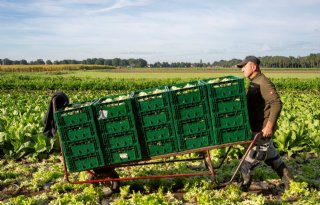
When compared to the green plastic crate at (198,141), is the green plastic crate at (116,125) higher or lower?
higher

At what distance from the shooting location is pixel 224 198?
5.81 m

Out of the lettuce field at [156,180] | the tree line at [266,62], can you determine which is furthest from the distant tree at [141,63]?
the lettuce field at [156,180]

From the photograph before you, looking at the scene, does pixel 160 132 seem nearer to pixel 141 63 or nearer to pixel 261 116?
pixel 261 116

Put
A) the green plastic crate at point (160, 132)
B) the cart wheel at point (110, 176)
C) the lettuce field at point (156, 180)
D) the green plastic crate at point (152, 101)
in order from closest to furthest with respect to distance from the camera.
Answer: the green plastic crate at point (152, 101)
the green plastic crate at point (160, 132)
the lettuce field at point (156, 180)
the cart wheel at point (110, 176)

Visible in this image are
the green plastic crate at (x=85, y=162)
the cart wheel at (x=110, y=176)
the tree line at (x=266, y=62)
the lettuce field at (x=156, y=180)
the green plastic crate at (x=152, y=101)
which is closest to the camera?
the green plastic crate at (x=152, y=101)

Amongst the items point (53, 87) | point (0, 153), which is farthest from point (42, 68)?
point (0, 153)

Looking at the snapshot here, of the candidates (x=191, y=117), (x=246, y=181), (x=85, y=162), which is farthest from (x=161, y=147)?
(x=246, y=181)

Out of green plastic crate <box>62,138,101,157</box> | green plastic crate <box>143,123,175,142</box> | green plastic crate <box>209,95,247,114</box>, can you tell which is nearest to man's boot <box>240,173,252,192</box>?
green plastic crate <box>209,95,247,114</box>

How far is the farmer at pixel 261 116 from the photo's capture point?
18.4 feet

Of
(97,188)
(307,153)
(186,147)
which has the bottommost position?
(307,153)

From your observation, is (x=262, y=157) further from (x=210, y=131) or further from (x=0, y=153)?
(x=0, y=153)

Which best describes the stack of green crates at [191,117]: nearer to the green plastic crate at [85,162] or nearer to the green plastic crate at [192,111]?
the green plastic crate at [192,111]

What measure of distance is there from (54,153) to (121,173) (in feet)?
8.83

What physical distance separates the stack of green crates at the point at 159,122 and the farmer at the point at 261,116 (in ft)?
1.29
